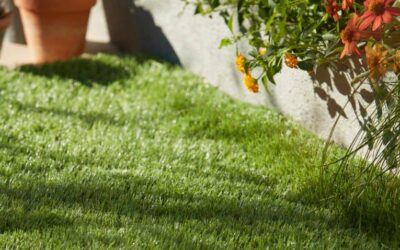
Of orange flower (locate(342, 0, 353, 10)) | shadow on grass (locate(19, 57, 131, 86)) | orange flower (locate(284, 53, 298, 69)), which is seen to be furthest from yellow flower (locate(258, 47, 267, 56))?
shadow on grass (locate(19, 57, 131, 86))

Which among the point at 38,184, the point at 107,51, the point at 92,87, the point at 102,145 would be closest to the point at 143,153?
the point at 102,145

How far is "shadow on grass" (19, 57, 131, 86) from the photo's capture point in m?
6.11

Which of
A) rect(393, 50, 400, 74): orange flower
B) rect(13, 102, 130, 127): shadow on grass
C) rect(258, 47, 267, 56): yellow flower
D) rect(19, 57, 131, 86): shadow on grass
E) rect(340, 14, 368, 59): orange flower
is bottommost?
rect(19, 57, 131, 86): shadow on grass

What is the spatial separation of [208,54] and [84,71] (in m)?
0.83

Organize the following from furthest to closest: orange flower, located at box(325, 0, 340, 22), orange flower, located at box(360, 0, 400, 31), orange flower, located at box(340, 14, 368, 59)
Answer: orange flower, located at box(325, 0, 340, 22), orange flower, located at box(340, 14, 368, 59), orange flower, located at box(360, 0, 400, 31)

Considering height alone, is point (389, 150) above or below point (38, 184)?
above

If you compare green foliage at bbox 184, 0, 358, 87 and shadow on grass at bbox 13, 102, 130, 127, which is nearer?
green foliage at bbox 184, 0, 358, 87

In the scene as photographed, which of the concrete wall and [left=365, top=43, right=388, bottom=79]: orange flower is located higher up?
[left=365, top=43, right=388, bottom=79]: orange flower

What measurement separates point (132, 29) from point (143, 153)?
2128 mm

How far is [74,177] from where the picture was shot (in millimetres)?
4367

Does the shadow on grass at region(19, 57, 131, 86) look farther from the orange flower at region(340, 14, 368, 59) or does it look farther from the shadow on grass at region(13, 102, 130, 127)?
the orange flower at region(340, 14, 368, 59)

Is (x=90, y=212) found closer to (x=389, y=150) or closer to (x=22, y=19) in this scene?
(x=389, y=150)

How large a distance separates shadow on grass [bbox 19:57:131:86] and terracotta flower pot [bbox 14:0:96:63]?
0.19 m

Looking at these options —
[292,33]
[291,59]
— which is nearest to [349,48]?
[291,59]
